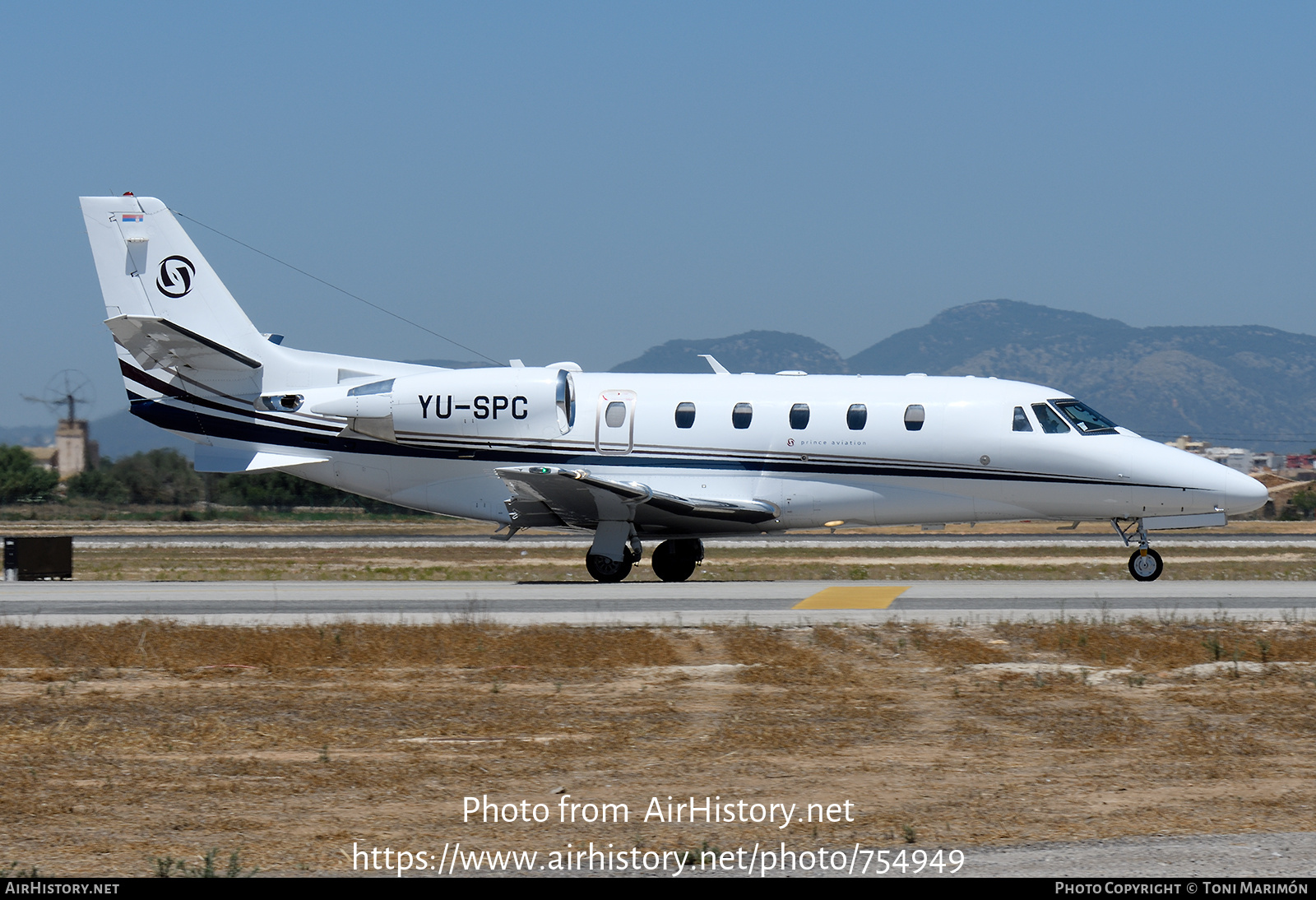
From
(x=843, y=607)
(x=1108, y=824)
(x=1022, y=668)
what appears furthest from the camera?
(x=843, y=607)

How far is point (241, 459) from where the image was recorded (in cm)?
2436

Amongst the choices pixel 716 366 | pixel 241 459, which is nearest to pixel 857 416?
pixel 716 366

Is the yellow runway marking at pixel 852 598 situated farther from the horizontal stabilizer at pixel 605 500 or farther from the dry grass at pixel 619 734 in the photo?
the dry grass at pixel 619 734

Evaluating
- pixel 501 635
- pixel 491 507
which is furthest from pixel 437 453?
pixel 501 635

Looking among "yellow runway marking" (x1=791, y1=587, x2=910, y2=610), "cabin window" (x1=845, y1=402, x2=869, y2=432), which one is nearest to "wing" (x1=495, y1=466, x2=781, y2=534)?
"cabin window" (x1=845, y1=402, x2=869, y2=432)

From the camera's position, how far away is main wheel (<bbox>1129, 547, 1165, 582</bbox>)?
2241 cm

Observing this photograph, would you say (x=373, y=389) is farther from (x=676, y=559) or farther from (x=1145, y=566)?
(x=1145, y=566)

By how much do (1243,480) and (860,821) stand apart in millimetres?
16778

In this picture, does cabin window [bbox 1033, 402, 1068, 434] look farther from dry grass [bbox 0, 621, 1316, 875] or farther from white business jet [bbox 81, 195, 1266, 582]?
dry grass [bbox 0, 621, 1316, 875]

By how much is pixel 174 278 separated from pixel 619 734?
A: 17.6m

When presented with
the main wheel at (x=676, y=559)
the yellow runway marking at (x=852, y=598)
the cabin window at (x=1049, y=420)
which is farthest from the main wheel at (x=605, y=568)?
the cabin window at (x=1049, y=420)

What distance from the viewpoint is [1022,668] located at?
13.3 m

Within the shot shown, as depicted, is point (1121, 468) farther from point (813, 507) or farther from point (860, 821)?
point (860, 821)

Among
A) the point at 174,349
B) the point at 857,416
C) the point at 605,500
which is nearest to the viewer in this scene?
the point at 605,500
